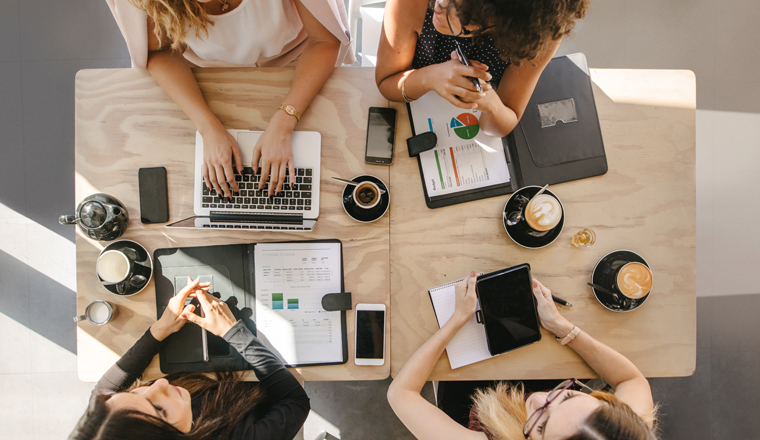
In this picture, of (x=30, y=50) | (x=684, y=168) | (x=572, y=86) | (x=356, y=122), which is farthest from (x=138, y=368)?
(x=30, y=50)

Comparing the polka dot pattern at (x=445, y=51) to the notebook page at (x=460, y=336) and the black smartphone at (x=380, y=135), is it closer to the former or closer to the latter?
the black smartphone at (x=380, y=135)

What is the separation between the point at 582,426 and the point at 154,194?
138 centimetres

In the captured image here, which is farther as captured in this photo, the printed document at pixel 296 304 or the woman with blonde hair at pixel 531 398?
the printed document at pixel 296 304

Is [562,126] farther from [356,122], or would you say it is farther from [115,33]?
[115,33]

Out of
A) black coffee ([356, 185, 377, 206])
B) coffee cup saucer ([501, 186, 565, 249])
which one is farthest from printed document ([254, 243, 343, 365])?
coffee cup saucer ([501, 186, 565, 249])

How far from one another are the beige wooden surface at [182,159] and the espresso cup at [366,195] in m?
Answer: 0.08

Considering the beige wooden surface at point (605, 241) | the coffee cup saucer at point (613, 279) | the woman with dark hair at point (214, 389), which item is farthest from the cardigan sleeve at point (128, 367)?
the coffee cup saucer at point (613, 279)

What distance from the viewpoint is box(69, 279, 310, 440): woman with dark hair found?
3.35 feet

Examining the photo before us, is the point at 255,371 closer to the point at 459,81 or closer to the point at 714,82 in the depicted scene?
the point at 459,81

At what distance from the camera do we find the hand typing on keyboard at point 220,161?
1110 mm

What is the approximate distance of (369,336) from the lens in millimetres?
1138

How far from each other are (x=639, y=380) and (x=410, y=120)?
1.07 meters

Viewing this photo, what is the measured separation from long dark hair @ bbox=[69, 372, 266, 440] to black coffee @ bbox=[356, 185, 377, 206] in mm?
660

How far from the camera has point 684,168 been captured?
1207mm
